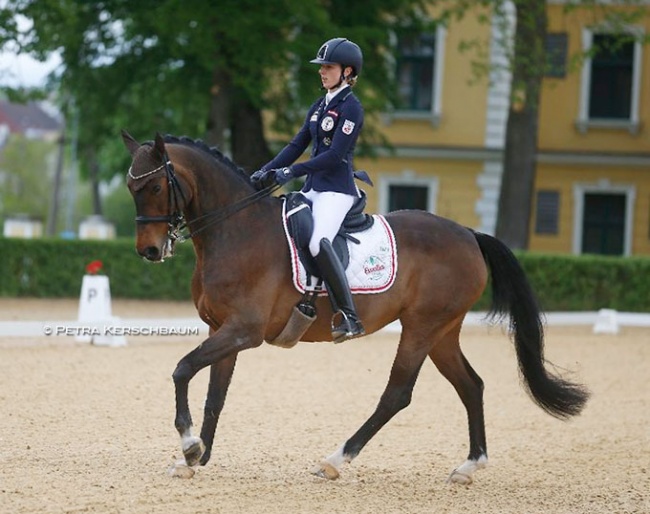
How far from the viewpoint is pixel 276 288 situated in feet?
26.3

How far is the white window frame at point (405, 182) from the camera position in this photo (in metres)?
34.7

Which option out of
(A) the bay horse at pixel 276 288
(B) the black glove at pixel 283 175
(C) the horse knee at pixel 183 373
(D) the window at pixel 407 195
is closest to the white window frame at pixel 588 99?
(D) the window at pixel 407 195

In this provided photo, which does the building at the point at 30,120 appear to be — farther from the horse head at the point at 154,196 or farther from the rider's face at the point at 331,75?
the horse head at the point at 154,196

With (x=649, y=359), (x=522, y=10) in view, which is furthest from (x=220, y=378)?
(x=522, y=10)

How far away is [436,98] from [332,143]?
2677cm

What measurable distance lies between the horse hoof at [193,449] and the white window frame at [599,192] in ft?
90.7

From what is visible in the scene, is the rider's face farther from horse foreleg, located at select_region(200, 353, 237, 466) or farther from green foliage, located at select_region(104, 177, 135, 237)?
green foliage, located at select_region(104, 177, 135, 237)

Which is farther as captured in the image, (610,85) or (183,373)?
(610,85)

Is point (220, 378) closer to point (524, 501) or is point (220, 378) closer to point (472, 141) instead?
point (524, 501)

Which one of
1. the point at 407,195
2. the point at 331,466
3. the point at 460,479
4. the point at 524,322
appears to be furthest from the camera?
the point at 407,195

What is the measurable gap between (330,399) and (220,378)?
444 cm

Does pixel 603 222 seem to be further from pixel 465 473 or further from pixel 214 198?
pixel 214 198

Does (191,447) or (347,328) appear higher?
(347,328)

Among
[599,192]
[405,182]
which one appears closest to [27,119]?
[405,182]
